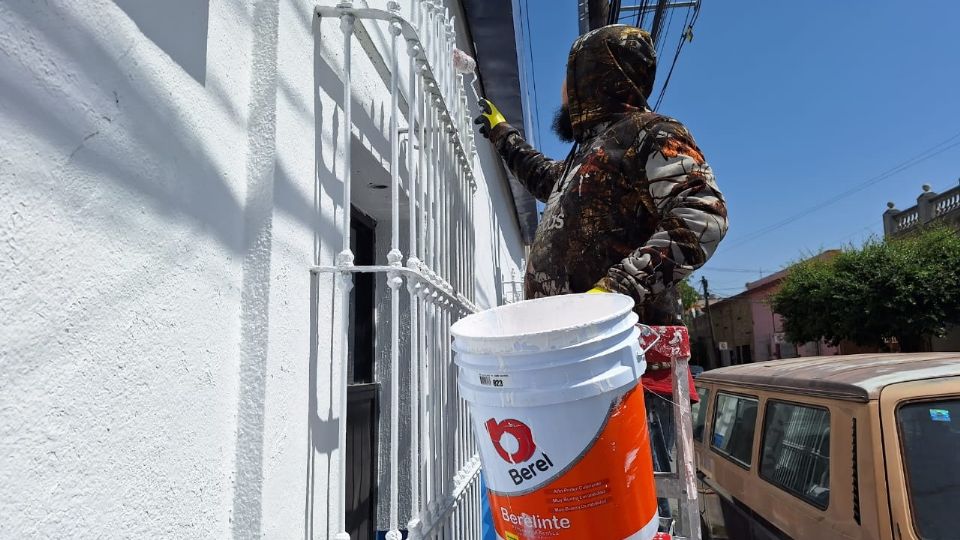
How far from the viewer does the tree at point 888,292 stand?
611 inches

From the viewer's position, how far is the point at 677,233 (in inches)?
68.8

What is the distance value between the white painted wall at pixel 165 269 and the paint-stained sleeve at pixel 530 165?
1.48 m

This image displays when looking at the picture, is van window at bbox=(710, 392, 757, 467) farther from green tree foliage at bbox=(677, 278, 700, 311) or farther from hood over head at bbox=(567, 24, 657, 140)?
green tree foliage at bbox=(677, 278, 700, 311)

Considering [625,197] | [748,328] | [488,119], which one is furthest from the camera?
[748,328]

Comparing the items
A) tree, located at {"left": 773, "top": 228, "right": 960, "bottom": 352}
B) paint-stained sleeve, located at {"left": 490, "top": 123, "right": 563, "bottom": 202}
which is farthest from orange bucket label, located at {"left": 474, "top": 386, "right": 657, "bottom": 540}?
tree, located at {"left": 773, "top": 228, "right": 960, "bottom": 352}

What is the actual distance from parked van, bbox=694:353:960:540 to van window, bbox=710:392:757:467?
0.09 feet

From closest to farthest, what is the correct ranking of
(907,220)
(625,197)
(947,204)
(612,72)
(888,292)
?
(625,197)
(612,72)
(888,292)
(947,204)
(907,220)

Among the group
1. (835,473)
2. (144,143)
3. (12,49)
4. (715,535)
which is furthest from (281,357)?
(715,535)

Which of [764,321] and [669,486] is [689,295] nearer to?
[764,321]

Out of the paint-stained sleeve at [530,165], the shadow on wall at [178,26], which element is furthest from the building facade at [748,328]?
the shadow on wall at [178,26]

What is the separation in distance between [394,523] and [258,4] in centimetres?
131

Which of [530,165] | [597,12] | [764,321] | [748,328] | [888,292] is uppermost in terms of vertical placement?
[597,12]

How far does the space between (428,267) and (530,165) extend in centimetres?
110

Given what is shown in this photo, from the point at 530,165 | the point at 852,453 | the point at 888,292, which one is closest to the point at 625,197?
the point at 530,165
